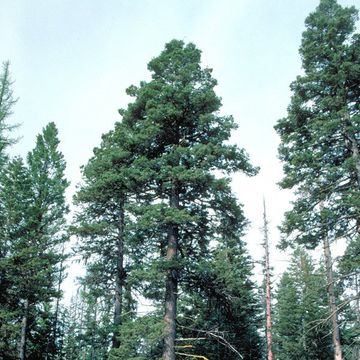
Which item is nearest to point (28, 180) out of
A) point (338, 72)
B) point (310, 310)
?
point (338, 72)

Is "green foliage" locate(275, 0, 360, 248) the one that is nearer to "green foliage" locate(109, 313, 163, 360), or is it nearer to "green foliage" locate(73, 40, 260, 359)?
"green foliage" locate(73, 40, 260, 359)

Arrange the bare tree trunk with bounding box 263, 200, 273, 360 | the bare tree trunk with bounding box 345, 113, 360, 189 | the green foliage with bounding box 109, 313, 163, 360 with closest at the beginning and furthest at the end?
the green foliage with bounding box 109, 313, 163, 360
the bare tree trunk with bounding box 345, 113, 360, 189
the bare tree trunk with bounding box 263, 200, 273, 360

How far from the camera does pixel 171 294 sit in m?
11.8

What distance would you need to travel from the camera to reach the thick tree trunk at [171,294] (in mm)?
10953

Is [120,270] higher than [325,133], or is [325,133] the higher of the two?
[325,133]

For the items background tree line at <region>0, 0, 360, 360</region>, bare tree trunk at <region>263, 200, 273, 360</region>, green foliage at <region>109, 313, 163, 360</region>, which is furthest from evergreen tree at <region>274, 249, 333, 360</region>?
green foliage at <region>109, 313, 163, 360</region>

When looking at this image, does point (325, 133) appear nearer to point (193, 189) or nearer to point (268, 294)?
point (193, 189)

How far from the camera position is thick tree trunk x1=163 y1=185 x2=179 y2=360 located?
11.0 m

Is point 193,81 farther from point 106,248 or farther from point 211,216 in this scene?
point 106,248

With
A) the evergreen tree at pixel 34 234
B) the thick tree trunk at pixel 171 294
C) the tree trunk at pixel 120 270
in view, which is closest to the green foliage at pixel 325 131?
the thick tree trunk at pixel 171 294

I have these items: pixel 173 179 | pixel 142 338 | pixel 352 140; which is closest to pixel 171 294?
pixel 142 338

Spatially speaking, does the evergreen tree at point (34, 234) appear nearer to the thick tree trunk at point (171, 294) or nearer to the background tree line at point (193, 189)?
the background tree line at point (193, 189)

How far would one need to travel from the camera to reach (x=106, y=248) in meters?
18.9

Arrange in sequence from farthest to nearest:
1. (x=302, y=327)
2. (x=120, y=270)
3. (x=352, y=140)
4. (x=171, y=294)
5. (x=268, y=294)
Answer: (x=302, y=327) < (x=268, y=294) < (x=120, y=270) < (x=352, y=140) < (x=171, y=294)
